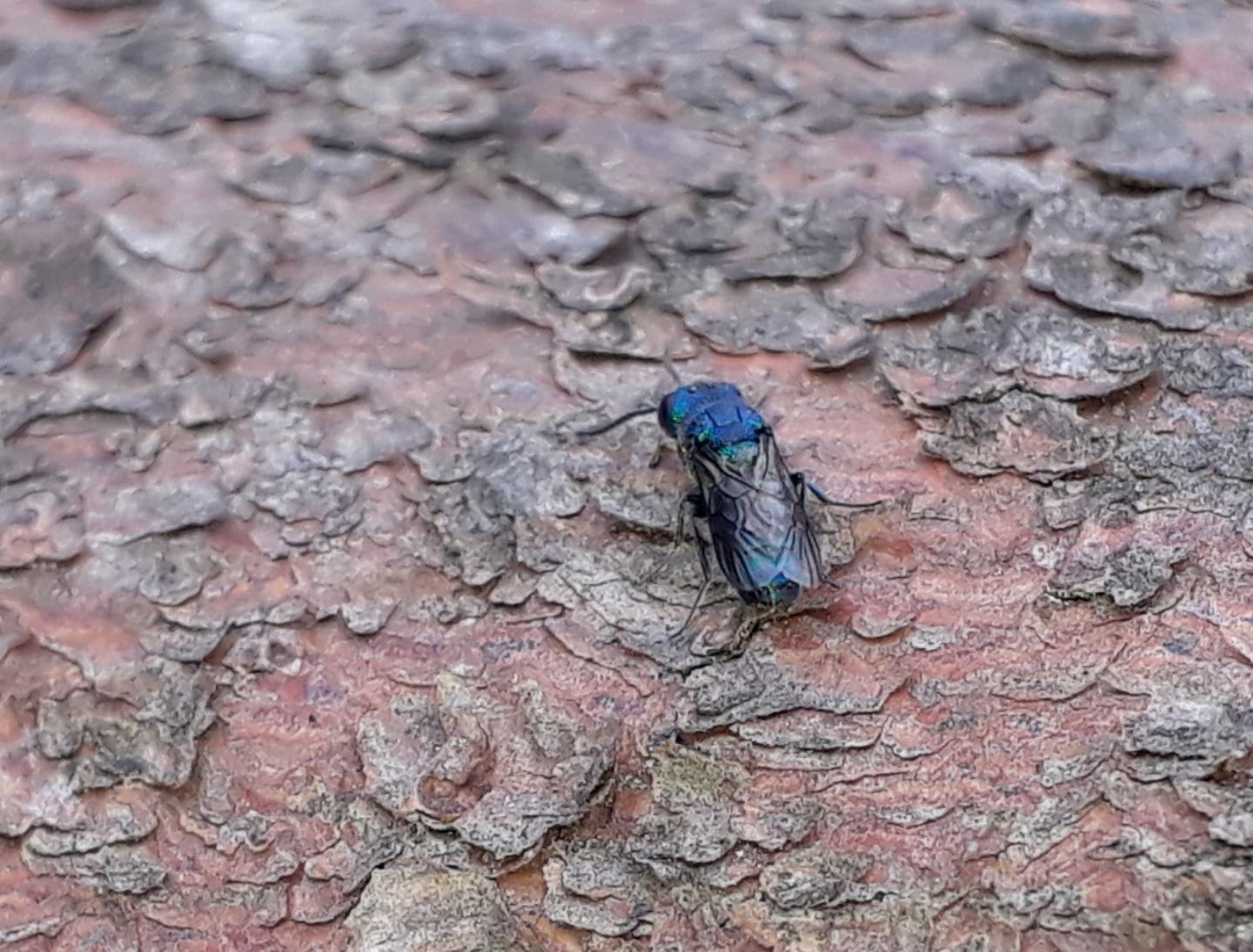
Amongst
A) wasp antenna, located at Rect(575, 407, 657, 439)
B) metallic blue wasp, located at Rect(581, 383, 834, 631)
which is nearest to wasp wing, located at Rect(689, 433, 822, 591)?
metallic blue wasp, located at Rect(581, 383, 834, 631)

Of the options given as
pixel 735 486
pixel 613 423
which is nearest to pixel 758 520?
pixel 735 486

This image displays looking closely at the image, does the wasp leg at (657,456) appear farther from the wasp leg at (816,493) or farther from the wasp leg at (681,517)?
the wasp leg at (816,493)

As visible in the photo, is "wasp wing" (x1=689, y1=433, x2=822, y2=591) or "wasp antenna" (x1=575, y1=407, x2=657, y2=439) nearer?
"wasp wing" (x1=689, y1=433, x2=822, y2=591)

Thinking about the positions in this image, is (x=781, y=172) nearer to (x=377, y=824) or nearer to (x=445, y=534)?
(x=445, y=534)

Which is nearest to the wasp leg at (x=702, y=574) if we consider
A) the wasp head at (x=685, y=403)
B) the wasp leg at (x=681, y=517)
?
the wasp leg at (x=681, y=517)

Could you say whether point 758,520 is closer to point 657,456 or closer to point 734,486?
point 734,486

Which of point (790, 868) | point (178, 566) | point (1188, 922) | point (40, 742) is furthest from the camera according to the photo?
point (178, 566)

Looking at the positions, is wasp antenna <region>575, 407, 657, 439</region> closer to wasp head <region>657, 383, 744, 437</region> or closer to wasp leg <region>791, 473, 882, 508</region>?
wasp head <region>657, 383, 744, 437</region>

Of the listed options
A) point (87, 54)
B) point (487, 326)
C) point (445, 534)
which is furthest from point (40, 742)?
point (87, 54)
